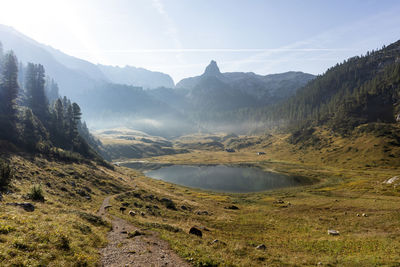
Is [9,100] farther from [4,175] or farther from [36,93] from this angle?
[4,175]

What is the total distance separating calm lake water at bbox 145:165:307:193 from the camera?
10394 cm

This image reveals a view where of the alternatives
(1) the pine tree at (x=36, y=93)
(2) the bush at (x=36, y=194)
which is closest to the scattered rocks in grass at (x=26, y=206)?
(2) the bush at (x=36, y=194)

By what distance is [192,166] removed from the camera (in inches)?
6944

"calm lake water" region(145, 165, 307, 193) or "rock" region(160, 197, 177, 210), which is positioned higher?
"rock" region(160, 197, 177, 210)

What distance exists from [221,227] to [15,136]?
266 feet

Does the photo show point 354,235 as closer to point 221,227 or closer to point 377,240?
point 377,240

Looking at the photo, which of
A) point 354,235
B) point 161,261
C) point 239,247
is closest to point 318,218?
point 354,235

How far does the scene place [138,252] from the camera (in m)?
17.8

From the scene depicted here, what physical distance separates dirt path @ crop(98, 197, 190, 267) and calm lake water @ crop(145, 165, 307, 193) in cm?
8204

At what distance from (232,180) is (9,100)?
418 feet

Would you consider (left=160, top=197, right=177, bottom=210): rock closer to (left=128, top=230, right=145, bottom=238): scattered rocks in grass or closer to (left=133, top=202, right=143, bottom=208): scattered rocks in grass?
(left=133, top=202, right=143, bottom=208): scattered rocks in grass

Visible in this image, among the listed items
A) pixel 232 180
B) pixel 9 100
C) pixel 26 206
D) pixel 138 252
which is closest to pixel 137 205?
pixel 26 206

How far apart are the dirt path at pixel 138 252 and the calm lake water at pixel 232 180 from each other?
269 feet

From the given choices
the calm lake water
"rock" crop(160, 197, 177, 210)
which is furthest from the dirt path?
the calm lake water
